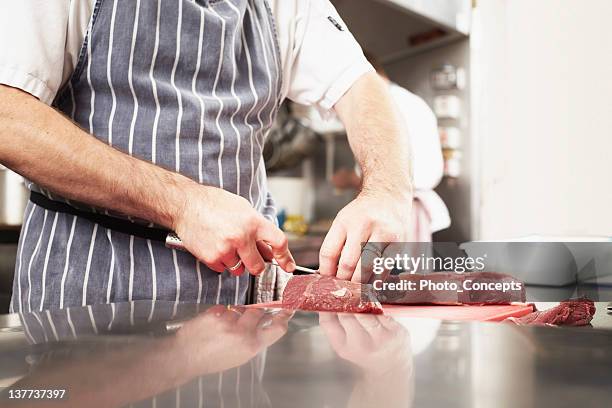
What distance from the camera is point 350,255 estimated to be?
738 mm

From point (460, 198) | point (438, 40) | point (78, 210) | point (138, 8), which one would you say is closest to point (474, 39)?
point (438, 40)

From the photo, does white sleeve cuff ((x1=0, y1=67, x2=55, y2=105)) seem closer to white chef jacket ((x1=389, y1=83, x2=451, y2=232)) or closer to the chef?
the chef

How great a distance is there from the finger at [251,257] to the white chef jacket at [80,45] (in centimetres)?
35

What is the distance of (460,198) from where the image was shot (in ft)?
7.47

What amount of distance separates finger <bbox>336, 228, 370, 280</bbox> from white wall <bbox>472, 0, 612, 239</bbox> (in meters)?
1.31

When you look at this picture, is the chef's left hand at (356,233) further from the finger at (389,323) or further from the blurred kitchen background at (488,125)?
the blurred kitchen background at (488,125)

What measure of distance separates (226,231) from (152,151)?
225 mm

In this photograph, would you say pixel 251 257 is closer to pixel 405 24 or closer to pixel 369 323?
pixel 369 323

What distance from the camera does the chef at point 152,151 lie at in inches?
28.1

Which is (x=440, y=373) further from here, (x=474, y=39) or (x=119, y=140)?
(x=474, y=39)

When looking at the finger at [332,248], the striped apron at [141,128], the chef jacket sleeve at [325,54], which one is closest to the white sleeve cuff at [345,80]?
the chef jacket sleeve at [325,54]

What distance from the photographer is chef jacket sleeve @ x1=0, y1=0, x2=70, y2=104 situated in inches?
28.5

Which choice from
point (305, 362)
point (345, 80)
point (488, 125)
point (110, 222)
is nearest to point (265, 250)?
point (110, 222)

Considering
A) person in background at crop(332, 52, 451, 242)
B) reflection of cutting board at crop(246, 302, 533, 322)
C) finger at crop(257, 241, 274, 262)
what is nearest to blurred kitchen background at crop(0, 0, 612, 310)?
person in background at crop(332, 52, 451, 242)
